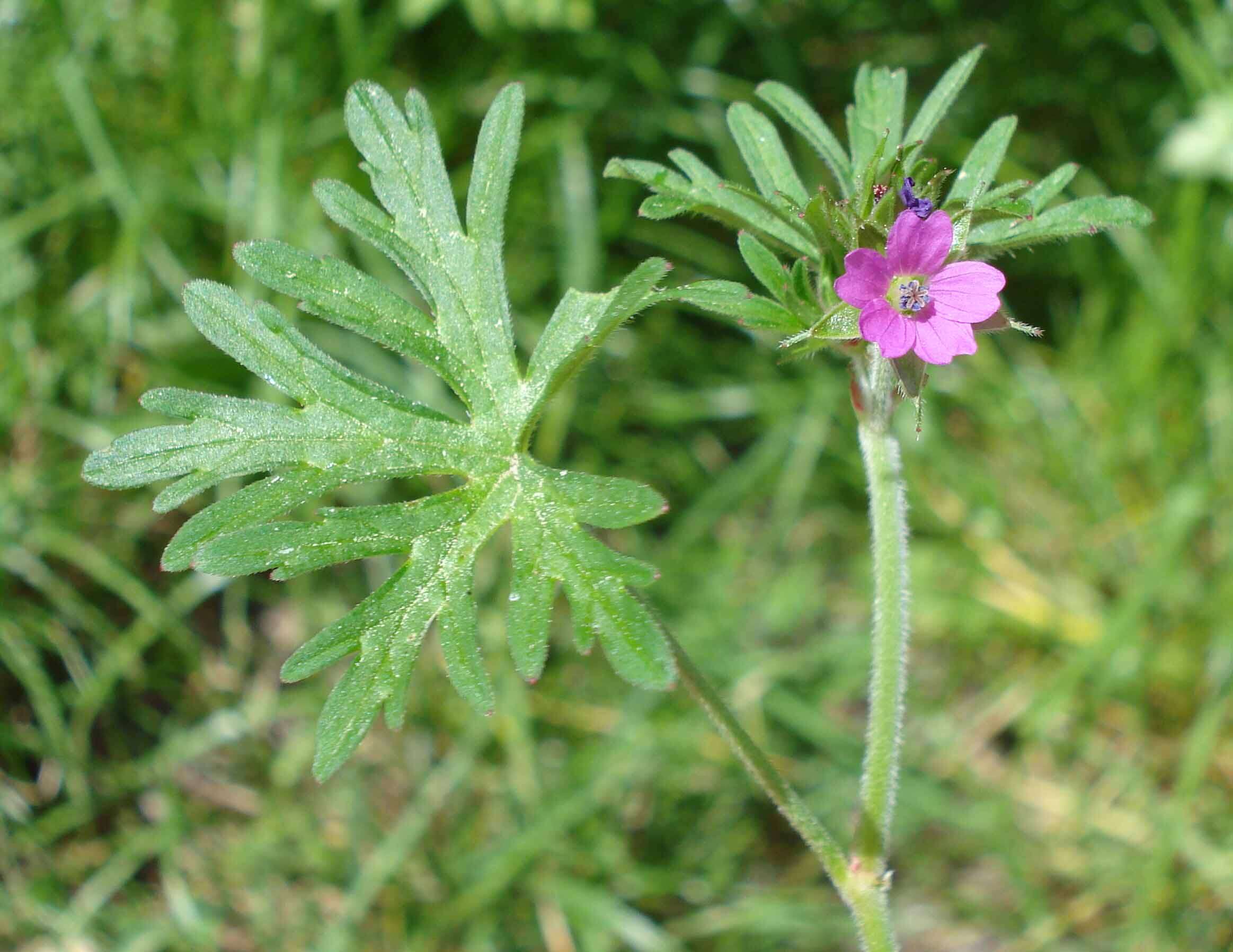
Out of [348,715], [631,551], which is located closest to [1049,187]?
[348,715]

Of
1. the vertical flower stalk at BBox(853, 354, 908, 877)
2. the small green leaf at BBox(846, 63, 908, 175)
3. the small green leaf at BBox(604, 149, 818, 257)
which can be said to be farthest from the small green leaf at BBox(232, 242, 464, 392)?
the small green leaf at BBox(846, 63, 908, 175)

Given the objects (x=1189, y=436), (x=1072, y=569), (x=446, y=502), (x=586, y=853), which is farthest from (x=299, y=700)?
(x=1189, y=436)

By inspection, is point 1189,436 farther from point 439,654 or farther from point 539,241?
point 439,654

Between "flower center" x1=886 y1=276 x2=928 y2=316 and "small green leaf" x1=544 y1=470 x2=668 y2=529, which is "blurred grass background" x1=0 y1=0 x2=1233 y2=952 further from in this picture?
"flower center" x1=886 y1=276 x2=928 y2=316

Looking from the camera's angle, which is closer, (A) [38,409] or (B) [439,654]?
(A) [38,409]

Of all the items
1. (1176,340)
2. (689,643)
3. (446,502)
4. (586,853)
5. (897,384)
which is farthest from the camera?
(1176,340)

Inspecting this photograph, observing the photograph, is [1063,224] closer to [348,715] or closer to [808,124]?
[808,124]

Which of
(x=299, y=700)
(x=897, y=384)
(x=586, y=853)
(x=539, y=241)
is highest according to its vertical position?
(x=539, y=241)
